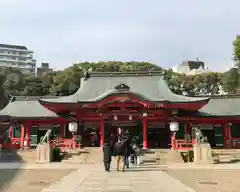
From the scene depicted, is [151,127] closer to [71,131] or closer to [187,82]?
[71,131]

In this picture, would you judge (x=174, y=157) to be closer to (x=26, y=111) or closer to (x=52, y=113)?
(x=52, y=113)

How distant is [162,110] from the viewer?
28078 millimetres

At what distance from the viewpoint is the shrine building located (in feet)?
88.3

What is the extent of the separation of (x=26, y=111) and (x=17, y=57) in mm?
119139

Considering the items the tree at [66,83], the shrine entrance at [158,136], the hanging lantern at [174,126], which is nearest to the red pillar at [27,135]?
the shrine entrance at [158,136]

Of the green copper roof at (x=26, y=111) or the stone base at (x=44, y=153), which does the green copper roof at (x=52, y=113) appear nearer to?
the green copper roof at (x=26, y=111)

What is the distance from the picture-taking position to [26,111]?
32.7m

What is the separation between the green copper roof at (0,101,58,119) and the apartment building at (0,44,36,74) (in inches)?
4349

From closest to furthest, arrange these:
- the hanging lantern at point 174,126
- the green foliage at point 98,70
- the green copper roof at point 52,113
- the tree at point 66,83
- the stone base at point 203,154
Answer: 1. the stone base at point 203,154
2. the hanging lantern at point 174,126
3. the green copper roof at point 52,113
4. the tree at point 66,83
5. the green foliage at point 98,70

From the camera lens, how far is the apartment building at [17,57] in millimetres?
140875

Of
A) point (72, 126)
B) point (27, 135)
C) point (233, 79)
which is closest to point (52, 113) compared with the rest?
point (27, 135)

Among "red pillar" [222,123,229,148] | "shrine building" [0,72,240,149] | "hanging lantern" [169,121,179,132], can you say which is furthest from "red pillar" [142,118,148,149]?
"red pillar" [222,123,229,148]

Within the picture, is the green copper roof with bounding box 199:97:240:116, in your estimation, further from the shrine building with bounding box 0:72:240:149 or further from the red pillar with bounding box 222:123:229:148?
the red pillar with bounding box 222:123:229:148

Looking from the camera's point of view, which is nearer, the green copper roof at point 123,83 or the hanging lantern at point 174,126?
the hanging lantern at point 174,126
